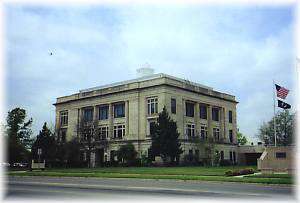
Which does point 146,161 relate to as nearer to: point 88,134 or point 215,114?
point 88,134

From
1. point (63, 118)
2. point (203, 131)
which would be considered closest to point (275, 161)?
point (203, 131)

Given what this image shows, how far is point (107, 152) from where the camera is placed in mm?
67375

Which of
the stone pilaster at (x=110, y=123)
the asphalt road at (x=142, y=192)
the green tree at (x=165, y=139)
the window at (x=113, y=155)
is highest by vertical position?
the stone pilaster at (x=110, y=123)

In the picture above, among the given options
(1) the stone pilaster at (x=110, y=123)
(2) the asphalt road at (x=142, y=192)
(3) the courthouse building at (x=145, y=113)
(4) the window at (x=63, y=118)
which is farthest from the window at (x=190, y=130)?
(2) the asphalt road at (x=142, y=192)

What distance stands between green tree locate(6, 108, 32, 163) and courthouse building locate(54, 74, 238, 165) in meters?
5.81

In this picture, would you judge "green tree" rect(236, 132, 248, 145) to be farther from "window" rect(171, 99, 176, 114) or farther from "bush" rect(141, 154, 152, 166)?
"bush" rect(141, 154, 152, 166)

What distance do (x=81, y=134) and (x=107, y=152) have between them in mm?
6835

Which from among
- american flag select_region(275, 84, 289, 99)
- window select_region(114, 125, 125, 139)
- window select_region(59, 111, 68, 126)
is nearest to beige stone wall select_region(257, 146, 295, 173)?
american flag select_region(275, 84, 289, 99)

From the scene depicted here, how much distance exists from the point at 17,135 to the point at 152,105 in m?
23.1

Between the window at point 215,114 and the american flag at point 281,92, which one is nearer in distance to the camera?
the american flag at point 281,92

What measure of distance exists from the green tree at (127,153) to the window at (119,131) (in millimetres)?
6209

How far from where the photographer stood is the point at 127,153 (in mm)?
59375

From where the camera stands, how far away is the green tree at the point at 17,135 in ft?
181

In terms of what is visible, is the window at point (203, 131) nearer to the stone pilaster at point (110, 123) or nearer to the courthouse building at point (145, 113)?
the courthouse building at point (145, 113)
